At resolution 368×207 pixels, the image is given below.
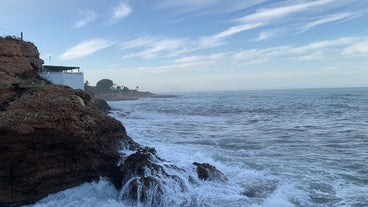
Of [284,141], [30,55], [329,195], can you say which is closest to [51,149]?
[30,55]

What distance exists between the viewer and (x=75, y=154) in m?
10.1

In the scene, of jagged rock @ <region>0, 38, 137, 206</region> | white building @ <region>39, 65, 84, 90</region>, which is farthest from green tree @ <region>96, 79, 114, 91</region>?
jagged rock @ <region>0, 38, 137, 206</region>

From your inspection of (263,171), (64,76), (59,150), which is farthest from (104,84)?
(59,150)

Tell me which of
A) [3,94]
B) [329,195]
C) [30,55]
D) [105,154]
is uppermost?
[30,55]

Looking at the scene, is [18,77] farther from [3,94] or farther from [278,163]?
[278,163]

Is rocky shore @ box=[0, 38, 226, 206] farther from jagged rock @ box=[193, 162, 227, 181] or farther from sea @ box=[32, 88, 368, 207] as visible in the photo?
sea @ box=[32, 88, 368, 207]

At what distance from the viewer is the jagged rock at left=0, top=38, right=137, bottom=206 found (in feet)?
30.4

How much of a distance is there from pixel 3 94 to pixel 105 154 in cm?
372

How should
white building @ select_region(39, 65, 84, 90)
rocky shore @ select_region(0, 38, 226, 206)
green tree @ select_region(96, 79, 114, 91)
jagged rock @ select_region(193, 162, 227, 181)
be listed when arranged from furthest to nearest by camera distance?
green tree @ select_region(96, 79, 114, 91)
white building @ select_region(39, 65, 84, 90)
jagged rock @ select_region(193, 162, 227, 181)
rocky shore @ select_region(0, 38, 226, 206)

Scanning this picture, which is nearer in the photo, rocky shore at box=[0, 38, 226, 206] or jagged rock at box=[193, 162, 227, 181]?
rocky shore at box=[0, 38, 226, 206]

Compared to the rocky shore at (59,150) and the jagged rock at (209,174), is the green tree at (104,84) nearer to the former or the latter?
the rocky shore at (59,150)

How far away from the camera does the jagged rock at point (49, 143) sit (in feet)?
30.4

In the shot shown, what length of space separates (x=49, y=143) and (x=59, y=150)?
1.12ft

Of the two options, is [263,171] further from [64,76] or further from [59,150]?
[64,76]
